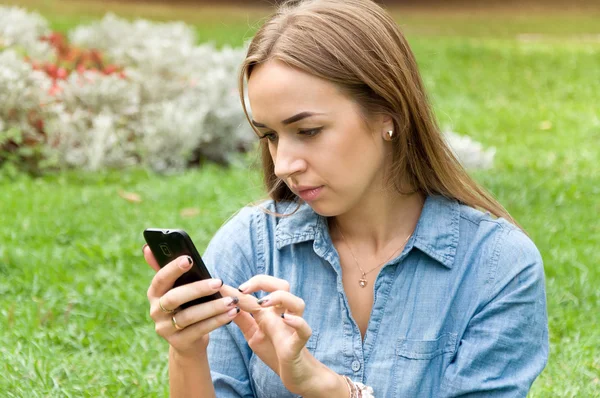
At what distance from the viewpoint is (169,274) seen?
1929mm

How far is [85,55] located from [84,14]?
8.12 metres

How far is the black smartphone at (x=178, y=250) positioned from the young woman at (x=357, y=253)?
4cm

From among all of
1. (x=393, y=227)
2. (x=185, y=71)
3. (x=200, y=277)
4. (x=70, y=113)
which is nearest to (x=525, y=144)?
(x=185, y=71)

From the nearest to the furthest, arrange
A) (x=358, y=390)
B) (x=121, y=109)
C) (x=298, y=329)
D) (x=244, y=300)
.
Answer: (x=298, y=329)
(x=244, y=300)
(x=358, y=390)
(x=121, y=109)

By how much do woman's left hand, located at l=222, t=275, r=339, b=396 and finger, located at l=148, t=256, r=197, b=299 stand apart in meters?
0.14

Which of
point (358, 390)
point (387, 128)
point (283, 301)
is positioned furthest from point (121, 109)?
point (283, 301)

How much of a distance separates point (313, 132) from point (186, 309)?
52 centimetres

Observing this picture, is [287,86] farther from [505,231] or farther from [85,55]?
[85,55]

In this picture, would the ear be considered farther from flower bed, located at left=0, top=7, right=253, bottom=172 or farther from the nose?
flower bed, located at left=0, top=7, right=253, bottom=172

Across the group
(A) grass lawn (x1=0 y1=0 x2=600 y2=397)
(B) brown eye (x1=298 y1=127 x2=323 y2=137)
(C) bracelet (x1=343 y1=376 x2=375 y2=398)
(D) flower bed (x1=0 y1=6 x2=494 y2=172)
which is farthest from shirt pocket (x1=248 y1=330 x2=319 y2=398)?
(D) flower bed (x1=0 y1=6 x2=494 y2=172)

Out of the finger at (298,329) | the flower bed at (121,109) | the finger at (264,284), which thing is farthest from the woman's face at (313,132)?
the flower bed at (121,109)

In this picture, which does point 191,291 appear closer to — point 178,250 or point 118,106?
point 178,250

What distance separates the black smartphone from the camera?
1.92 meters

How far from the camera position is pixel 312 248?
7.81 feet
